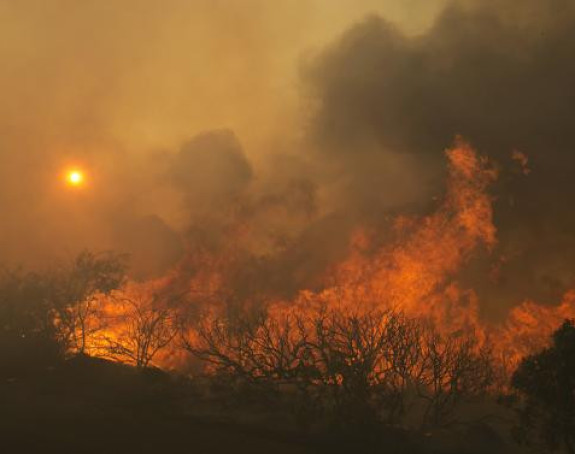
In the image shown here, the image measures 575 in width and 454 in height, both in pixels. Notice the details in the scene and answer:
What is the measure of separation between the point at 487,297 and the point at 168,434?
2397 centimetres

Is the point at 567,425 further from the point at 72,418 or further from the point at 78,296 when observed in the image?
the point at 78,296

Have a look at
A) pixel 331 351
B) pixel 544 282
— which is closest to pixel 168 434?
pixel 331 351

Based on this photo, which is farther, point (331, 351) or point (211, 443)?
point (331, 351)

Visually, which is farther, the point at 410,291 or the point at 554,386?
the point at 410,291

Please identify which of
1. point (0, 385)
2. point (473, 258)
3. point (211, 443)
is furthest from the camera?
point (473, 258)

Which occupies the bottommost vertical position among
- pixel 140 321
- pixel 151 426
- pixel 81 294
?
pixel 151 426

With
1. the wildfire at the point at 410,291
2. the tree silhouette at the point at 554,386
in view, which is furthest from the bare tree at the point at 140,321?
the tree silhouette at the point at 554,386

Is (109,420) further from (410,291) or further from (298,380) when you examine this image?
(410,291)

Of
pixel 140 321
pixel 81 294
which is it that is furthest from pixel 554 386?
pixel 81 294

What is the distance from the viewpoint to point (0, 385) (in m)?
21.6

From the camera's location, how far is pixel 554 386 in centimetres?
1405

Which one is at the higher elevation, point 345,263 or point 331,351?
point 345,263

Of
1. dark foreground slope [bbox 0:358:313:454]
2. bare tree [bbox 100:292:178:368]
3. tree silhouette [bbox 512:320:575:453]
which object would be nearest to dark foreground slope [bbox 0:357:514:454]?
dark foreground slope [bbox 0:358:313:454]

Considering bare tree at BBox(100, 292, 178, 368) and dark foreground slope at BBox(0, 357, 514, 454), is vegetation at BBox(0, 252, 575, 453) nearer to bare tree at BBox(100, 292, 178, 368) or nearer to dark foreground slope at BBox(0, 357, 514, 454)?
dark foreground slope at BBox(0, 357, 514, 454)
